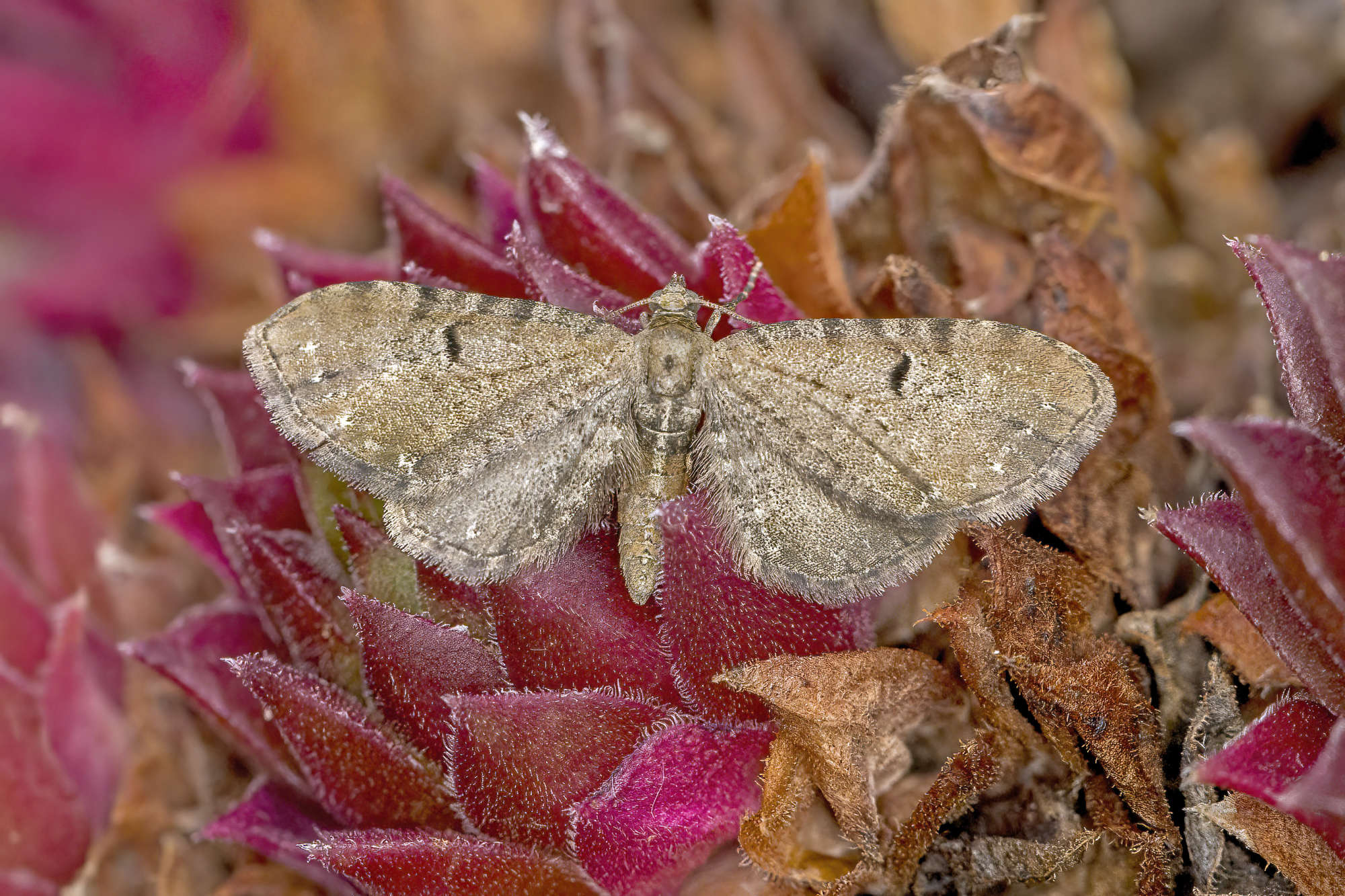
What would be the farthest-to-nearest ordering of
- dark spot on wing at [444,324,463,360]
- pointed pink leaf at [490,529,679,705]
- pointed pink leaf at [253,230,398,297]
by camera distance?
pointed pink leaf at [253,230,398,297]
dark spot on wing at [444,324,463,360]
pointed pink leaf at [490,529,679,705]

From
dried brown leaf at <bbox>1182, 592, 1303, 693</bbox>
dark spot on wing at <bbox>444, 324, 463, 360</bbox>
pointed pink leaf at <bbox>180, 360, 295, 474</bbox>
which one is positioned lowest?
dried brown leaf at <bbox>1182, 592, 1303, 693</bbox>

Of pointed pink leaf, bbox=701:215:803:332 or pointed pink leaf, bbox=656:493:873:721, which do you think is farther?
pointed pink leaf, bbox=701:215:803:332

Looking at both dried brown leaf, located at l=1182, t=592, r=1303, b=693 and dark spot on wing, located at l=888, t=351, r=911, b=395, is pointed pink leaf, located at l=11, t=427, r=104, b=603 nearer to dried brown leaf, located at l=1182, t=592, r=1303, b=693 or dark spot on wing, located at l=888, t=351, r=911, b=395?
dark spot on wing, located at l=888, t=351, r=911, b=395

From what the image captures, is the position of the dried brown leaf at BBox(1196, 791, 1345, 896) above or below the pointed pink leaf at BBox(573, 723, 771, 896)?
below

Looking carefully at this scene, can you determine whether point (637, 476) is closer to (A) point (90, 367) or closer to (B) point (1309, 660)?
(B) point (1309, 660)

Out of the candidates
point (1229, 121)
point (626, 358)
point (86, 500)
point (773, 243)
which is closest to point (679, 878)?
point (626, 358)

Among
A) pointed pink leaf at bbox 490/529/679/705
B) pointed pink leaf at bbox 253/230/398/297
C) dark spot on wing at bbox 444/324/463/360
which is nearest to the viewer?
A: pointed pink leaf at bbox 490/529/679/705

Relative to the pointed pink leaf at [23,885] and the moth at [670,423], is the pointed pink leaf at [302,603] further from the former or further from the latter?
the pointed pink leaf at [23,885]

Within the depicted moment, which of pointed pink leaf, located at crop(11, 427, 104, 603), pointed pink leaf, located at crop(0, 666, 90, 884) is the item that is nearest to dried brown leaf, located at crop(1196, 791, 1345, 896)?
pointed pink leaf, located at crop(0, 666, 90, 884)
